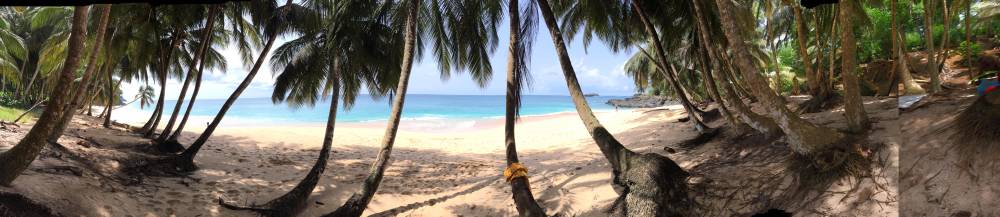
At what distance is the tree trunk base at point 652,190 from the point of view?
12.7ft

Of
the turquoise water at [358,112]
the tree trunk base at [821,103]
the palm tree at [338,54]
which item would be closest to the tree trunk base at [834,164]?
the tree trunk base at [821,103]

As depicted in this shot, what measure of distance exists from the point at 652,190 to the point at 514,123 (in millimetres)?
2485

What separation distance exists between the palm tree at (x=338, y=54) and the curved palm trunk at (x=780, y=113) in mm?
5472

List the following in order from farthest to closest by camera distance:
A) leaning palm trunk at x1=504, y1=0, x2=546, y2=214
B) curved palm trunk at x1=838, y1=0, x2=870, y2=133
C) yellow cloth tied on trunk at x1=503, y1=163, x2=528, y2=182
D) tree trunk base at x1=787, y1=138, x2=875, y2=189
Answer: yellow cloth tied on trunk at x1=503, y1=163, x2=528, y2=182, leaning palm trunk at x1=504, y1=0, x2=546, y2=214, curved palm trunk at x1=838, y1=0, x2=870, y2=133, tree trunk base at x1=787, y1=138, x2=875, y2=189

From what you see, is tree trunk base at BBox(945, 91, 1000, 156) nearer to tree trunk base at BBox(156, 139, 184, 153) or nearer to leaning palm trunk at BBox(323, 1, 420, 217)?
leaning palm trunk at BBox(323, 1, 420, 217)

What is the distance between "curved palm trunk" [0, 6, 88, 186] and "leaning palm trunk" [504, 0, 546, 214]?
14.6 ft

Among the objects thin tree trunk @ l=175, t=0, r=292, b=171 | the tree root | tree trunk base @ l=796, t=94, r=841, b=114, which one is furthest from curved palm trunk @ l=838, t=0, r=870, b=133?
thin tree trunk @ l=175, t=0, r=292, b=171

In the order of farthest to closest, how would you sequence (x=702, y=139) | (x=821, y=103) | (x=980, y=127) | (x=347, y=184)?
(x=347, y=184) → (x=702, y=139) → (x=821, y=103) → (x=980, y=127)

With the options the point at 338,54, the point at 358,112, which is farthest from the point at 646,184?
the point at 358,112

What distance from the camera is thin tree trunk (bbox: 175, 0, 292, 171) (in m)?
6.98

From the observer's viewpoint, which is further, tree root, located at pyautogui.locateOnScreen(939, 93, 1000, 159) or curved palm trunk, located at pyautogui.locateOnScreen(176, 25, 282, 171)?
curved palm trunk, located at pyautogui.locateOnScreen(176, 25, 282, 171)

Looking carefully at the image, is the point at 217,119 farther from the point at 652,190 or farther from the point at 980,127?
the point at 980,127

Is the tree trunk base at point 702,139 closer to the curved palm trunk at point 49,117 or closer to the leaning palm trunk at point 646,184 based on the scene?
the leaning palm trunk at point 646,184

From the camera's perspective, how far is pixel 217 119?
26.5 ft
